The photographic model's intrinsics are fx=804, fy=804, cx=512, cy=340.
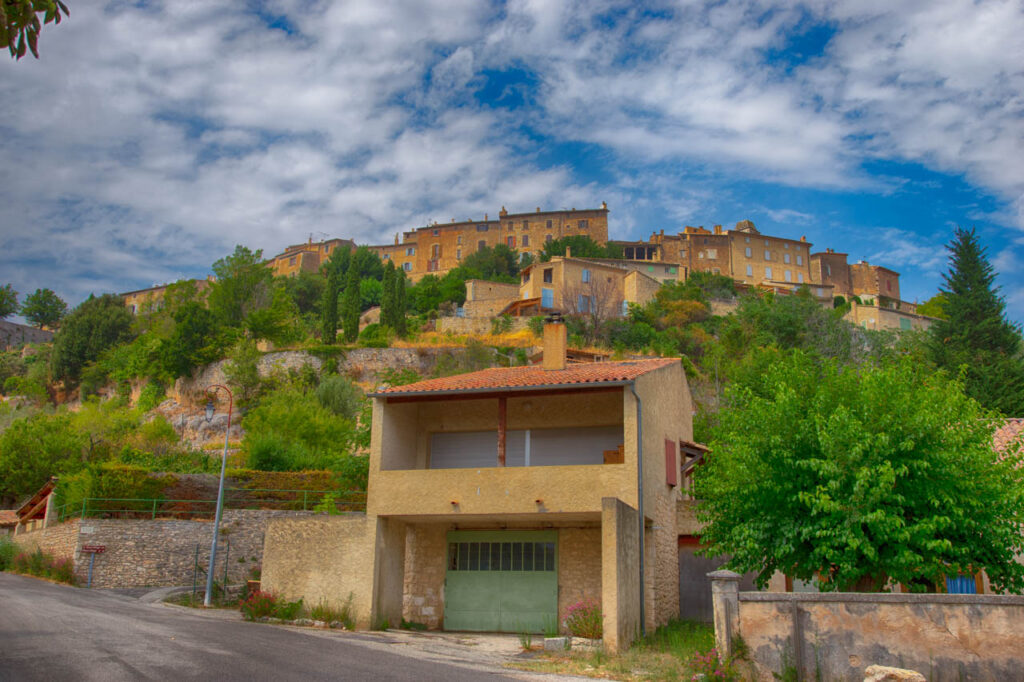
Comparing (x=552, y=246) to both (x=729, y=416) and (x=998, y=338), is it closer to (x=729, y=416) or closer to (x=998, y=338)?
(x=998, y=338)

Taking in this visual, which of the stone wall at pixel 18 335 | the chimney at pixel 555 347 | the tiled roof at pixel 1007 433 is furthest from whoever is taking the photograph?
the stone wall at pixel 18 335

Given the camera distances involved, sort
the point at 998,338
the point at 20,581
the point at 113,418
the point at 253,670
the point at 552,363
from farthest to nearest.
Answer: the point at 113,418 < the point at 998,338 < the point at 20,581 < the point at 552,363 < the point at 253,670

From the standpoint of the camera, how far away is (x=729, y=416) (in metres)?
16.5

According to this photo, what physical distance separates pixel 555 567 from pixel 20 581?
16.4 metres

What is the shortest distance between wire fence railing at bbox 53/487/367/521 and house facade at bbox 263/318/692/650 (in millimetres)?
7339

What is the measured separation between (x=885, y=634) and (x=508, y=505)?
788cm

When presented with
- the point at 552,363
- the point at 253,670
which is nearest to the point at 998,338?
the point at 552,363

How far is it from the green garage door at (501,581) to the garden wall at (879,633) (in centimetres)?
728

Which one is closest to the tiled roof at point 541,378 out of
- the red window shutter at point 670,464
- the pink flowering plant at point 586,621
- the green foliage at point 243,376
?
the red window shutter at point 670,464

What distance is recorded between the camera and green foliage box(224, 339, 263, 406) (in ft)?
158

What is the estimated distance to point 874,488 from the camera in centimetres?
1314

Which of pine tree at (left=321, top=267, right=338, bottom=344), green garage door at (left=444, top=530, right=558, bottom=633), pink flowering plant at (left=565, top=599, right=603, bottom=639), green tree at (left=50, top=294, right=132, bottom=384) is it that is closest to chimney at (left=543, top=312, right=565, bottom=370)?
green garage door at (left=444, top=530, right=558, bottom=633)

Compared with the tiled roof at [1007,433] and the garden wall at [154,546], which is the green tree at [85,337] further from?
the tiled roof at [1007,433]

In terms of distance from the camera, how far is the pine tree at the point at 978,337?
112 ft
